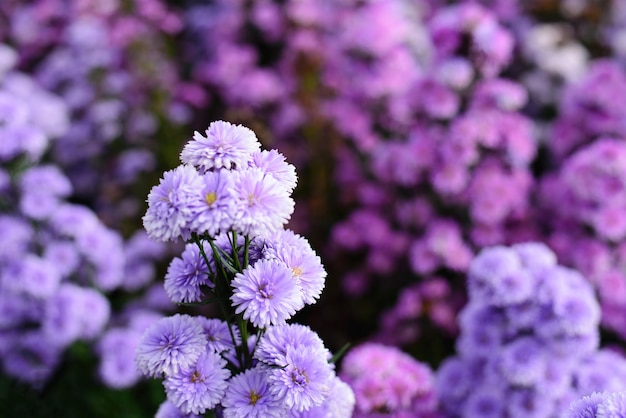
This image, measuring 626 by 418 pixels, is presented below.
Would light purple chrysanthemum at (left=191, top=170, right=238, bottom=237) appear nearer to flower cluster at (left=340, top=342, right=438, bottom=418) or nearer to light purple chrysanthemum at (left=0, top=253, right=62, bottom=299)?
flower cluster at (left=340, top=342, right=438, bottom=418)

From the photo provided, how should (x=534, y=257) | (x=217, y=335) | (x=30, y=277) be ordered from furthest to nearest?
(x=30, y=277) < (x=534, y=257) < (x=217, y=335)

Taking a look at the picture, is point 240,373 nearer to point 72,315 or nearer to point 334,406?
point 334,406

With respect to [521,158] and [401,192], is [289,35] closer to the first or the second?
[401,192]

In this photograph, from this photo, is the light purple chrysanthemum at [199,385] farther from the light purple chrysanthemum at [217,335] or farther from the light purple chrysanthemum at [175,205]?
the light purple chrysanthemum at [175,205]

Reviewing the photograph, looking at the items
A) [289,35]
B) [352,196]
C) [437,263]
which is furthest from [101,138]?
[437,263]

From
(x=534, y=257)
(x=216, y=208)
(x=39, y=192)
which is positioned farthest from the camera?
(x=39, y=192)

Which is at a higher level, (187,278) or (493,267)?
(493,267)

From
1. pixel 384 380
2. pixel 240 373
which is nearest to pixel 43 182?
pixel 384 380
